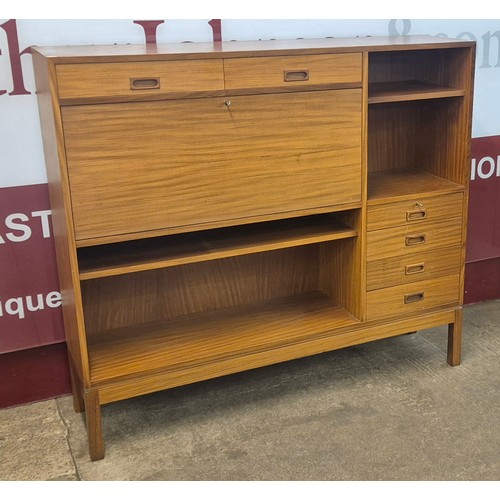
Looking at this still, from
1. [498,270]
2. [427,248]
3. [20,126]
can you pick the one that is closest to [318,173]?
[427,248]

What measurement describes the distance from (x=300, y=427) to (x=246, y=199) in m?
0.86

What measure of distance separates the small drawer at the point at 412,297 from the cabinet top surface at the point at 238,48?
3.03 ft

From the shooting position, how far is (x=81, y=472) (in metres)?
2.37

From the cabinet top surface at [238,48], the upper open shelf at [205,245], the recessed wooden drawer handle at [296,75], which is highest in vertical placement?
the cabinet top surface at [238,48]

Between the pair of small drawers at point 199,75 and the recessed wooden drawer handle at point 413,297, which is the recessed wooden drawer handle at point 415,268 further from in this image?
the pair of small drawers at point 199,75

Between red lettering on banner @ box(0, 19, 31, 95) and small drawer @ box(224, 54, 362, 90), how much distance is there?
76 centimetres

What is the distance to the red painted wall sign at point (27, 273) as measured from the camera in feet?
8.55

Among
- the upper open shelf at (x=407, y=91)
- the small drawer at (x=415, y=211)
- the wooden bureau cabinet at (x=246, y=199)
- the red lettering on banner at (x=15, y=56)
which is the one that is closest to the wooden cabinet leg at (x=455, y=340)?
the wooden bureau cabinet at (x=246, y=199)

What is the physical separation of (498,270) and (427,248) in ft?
3.40

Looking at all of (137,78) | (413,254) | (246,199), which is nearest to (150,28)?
(137,78)

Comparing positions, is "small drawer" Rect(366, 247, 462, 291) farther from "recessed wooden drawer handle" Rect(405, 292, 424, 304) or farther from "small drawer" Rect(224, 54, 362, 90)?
"small drawer" Rect(224, 54, 362, 90)

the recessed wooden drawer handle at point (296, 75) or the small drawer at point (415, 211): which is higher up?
the recessed wooden drawer handle at point (296, 75)

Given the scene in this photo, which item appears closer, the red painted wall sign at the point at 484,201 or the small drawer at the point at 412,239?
the small drawer at the point at 412,239

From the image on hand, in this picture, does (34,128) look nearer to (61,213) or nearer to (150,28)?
(61,213)
